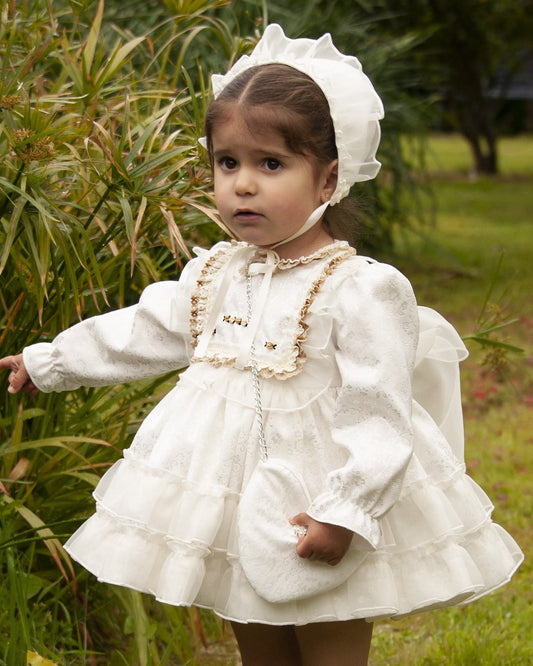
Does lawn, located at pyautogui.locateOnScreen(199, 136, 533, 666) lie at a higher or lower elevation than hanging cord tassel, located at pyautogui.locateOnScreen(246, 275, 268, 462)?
lower

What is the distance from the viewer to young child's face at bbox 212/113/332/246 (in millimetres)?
2059

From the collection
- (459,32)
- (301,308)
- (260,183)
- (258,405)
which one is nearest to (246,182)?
(260,183)

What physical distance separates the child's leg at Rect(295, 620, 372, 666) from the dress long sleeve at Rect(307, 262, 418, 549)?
10.7 inches

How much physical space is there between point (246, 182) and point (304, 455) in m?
0.53

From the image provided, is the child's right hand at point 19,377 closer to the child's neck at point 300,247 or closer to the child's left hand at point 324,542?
the child's neck at point 300,247

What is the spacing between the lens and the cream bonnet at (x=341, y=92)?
6.97ft

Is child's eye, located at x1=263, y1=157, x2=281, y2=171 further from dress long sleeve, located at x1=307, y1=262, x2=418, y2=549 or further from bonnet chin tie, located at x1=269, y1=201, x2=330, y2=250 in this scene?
dress long sleeve, located at x1=307, y1=262, x2=418, y2=549

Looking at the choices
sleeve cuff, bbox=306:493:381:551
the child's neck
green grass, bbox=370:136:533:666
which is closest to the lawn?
green grass, bbox=370:136:533:666

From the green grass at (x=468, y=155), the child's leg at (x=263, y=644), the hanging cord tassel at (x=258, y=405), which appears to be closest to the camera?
the hanging cord tassel at (x=258, y=405)

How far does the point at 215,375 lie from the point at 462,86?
40.9 ft

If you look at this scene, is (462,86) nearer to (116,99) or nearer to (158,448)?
(116,99)

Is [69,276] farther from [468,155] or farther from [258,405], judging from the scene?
[468,155]

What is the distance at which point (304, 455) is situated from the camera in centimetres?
204

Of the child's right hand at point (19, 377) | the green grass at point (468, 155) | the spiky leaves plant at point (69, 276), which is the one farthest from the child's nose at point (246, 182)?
the green grass at point (468, 155)
